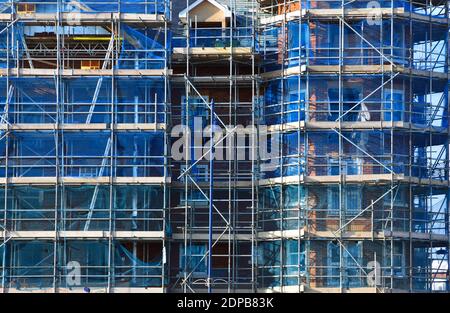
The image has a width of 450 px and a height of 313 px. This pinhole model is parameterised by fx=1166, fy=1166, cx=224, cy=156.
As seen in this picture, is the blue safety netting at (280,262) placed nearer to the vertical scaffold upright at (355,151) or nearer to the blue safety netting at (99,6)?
the vertical scaffold upright at (355,151)

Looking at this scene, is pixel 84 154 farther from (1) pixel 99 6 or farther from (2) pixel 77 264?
(1) pixel 99 6

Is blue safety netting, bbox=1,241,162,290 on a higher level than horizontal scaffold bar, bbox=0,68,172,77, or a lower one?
lower

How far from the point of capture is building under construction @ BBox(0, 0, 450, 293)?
37.4 metres

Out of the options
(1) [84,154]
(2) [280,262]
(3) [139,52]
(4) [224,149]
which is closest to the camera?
(2) [280,262]

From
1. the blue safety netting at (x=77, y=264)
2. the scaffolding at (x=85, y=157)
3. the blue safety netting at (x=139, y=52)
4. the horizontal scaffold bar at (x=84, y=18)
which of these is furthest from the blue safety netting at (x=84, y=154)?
the horizontal scaffold bar at (x=84, y=18)

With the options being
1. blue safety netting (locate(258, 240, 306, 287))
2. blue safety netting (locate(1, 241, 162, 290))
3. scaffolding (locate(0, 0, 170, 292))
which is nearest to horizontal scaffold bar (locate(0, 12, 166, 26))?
scaffolding (locate(0, 0, 170, 292))

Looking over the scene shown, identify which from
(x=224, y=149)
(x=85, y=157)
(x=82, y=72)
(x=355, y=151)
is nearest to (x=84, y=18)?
(x=82, y=72)

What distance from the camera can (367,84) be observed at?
127 ft

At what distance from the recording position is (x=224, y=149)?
39594 mm

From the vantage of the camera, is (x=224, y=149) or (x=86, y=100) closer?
(x=86, y=100)

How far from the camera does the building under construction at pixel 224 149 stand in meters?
37.4

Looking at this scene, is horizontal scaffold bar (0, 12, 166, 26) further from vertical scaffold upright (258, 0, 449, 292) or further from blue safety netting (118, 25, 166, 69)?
vertical scaffold upright (258, 0, 449, 292)
